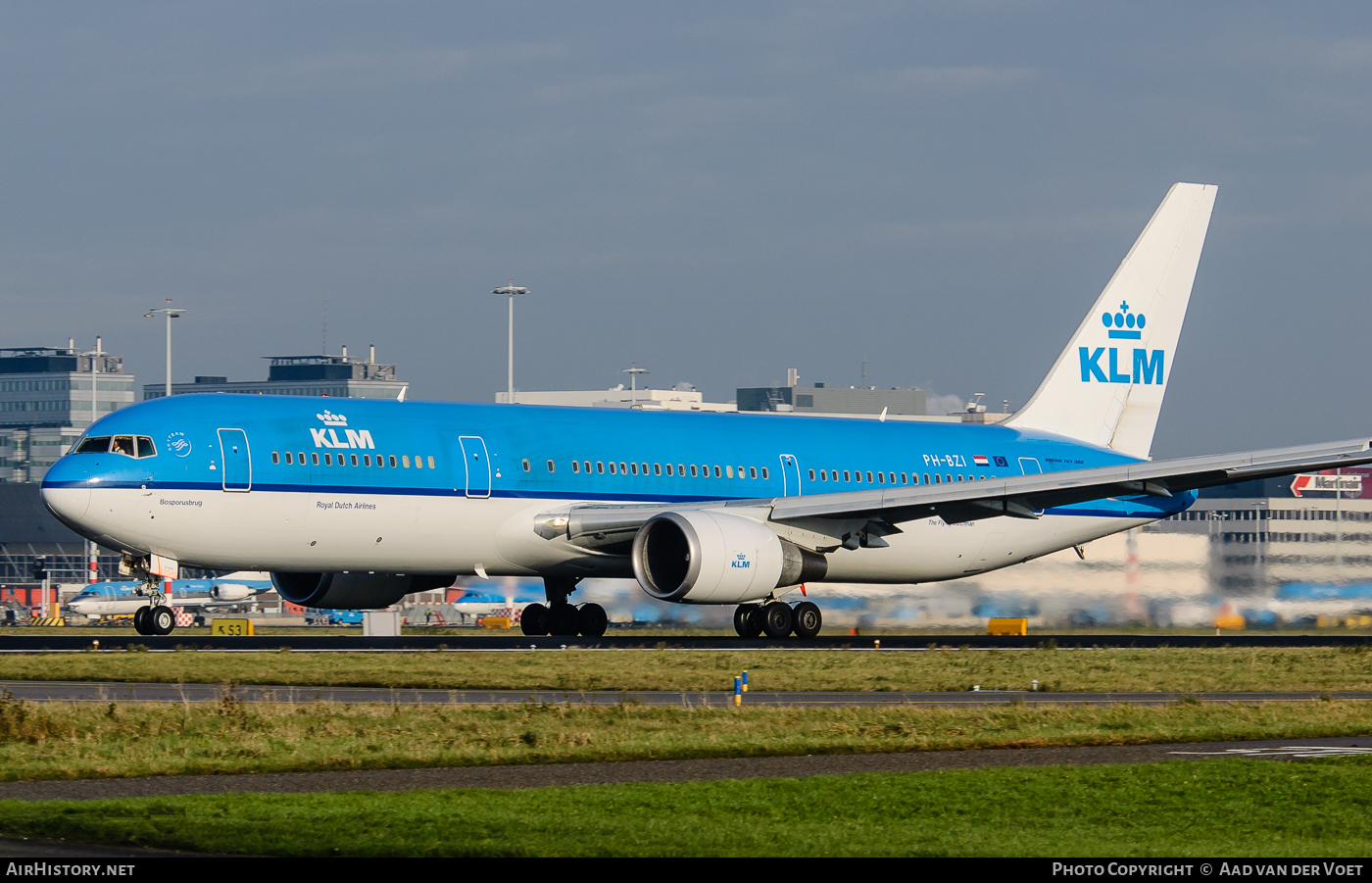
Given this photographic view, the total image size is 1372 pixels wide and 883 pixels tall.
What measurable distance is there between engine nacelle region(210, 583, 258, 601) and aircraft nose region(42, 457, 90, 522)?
6190 centimetres

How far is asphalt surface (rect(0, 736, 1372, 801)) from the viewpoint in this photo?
14148 millimetres

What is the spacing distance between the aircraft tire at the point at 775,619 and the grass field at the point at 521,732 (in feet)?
47.6

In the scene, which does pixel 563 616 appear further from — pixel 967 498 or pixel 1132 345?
pixel 1132 345

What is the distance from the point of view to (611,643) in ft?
109

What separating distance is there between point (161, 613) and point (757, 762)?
18940 millimetres

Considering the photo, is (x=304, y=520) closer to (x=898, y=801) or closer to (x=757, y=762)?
(x=757, y=762)

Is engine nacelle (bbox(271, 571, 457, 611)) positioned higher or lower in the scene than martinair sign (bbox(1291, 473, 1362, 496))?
lower

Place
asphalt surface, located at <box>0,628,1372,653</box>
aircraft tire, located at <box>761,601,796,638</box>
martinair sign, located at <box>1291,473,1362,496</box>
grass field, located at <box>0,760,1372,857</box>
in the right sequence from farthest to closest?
martinair sign, located at <box>1291,473,1362,496</box>
aircraft tire, located at <box>761,601,796,638</box>
asphalt surface, located at <box>0,628,1372,653</box>
grass field, located at <box>0,760,1372,857</box>

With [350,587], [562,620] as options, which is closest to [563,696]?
[350,587]

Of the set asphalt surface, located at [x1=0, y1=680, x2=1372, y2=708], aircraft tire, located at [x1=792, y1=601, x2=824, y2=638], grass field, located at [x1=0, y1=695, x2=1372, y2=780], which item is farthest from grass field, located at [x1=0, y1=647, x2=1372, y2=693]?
aircraft tire, located at [x1=792, y1=601, x2=824, y2=638]

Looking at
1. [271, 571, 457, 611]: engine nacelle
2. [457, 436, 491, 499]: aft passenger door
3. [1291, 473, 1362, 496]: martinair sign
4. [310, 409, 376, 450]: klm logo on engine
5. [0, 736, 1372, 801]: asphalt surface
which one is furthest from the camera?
[1291, 473, 1362, 496]: martinair sign

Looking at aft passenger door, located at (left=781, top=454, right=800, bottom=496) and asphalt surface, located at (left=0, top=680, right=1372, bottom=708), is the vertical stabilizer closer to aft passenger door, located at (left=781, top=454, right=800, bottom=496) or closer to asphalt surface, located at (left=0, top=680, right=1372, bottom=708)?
aft passenger door, located at (left=781, top=454, right=800, bottom=496)

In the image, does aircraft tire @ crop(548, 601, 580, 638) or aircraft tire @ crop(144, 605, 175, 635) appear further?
aircraft tire @ crop(548, 601, 580, 638)

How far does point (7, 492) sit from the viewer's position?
5103 inches
